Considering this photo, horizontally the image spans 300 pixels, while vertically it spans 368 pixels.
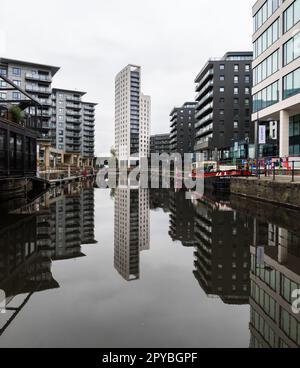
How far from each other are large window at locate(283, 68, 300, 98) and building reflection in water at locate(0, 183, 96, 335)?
25596 millimetres

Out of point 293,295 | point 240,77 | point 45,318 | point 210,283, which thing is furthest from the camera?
point 240,77

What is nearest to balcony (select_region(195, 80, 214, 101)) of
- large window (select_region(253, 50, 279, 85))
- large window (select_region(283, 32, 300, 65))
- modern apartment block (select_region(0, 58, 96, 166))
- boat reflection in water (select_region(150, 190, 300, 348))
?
large window (select_region(253, 50, 279, 85))

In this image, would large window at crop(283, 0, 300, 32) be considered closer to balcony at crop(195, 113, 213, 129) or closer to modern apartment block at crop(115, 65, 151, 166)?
balcony at crop(195, 113, 213, 129)

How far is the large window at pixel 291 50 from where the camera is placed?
Answer: 30.0m

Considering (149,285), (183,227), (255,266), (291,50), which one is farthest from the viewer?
(291,50)

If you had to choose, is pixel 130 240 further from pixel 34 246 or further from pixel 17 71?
pixel 17 71

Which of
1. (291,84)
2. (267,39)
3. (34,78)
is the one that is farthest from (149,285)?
(34,78)

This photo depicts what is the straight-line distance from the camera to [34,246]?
8156 millimetres

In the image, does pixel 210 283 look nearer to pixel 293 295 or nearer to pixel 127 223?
pixel 293 295

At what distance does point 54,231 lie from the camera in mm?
10164

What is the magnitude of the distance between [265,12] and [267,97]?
1011 centimetres

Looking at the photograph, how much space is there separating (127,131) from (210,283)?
173079 millimetres
